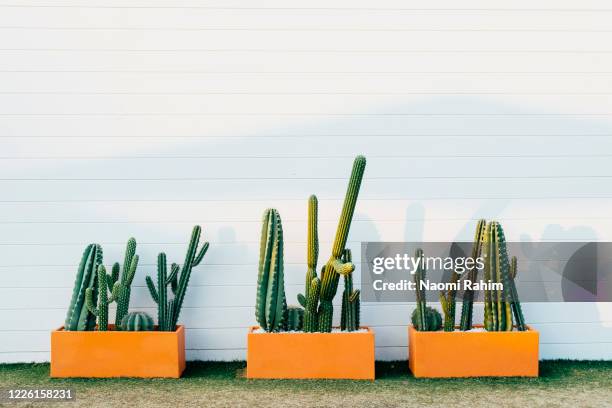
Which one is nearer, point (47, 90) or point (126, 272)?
point (126, 272)

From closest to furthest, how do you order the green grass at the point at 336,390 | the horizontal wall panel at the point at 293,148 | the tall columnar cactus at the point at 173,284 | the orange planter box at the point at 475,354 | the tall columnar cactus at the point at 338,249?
the green grass at the point at 336,390
the tall columnar cactus at the point at 338,249
the orange planter box at the point at 475,354
the tall columnar cactus at the point at 173,284
the horizontal wall panel at the point at 293,148

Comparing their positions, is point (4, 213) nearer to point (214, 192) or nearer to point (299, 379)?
point (214, 192)

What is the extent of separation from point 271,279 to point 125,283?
94 cm

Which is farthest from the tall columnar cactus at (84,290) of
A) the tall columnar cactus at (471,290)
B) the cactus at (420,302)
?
the tall columnar cactus at (471,290)

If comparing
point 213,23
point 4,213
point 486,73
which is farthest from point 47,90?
point 486,73

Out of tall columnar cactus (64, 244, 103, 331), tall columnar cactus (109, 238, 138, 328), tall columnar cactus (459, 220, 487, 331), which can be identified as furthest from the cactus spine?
tall columnar cactus (64, 244, 103, 331)

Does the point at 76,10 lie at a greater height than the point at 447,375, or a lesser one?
greater

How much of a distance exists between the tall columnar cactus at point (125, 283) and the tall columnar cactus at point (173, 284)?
12cm

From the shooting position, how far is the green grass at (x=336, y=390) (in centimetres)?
391

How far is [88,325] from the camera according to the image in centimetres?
441

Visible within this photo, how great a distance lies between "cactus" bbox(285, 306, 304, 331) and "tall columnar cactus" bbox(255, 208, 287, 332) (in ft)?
0.31

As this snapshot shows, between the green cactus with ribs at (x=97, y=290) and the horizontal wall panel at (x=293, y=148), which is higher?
the horizontal wall panel at (x=293, y=148)

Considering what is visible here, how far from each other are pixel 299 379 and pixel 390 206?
1.35 meters

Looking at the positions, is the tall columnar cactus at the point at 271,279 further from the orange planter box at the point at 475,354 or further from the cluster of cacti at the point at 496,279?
the cluster of cacti at the point at 496,279
